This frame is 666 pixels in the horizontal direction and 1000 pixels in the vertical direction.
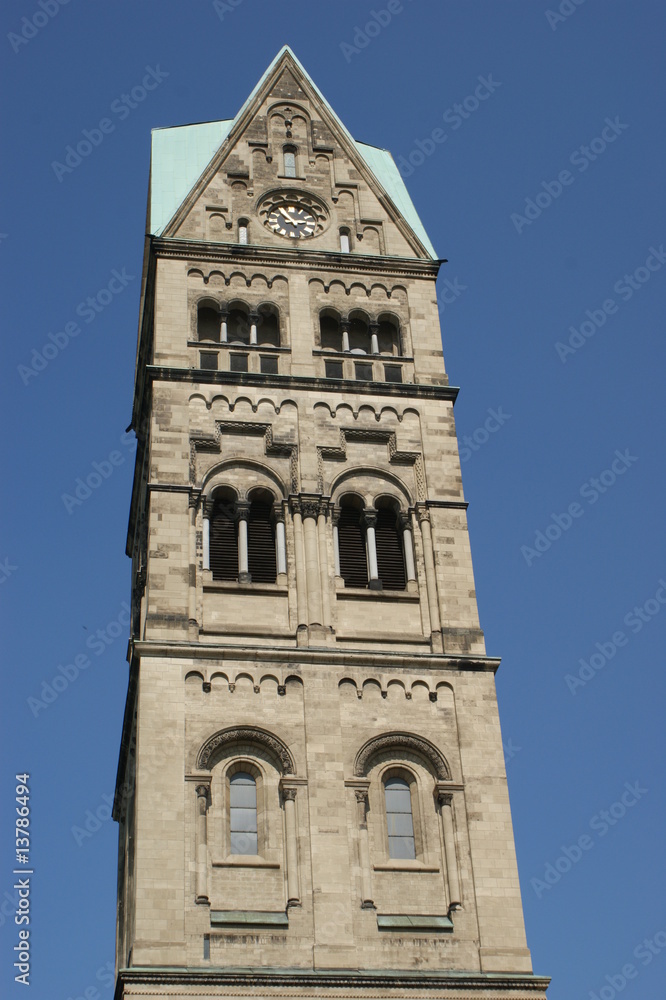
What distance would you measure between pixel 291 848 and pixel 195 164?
22973mm

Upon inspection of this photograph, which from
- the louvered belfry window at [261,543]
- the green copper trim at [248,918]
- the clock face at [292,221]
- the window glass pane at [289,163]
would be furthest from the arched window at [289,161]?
the green copper trim at [248,918]

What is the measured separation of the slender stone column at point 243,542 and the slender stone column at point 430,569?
175 inches

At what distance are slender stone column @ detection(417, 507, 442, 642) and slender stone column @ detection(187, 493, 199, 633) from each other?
18.8 ft

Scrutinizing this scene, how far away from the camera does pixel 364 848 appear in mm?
34219

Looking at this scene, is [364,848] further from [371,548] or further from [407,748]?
[371,548]

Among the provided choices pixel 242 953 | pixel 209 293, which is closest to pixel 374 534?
pixel 209 293

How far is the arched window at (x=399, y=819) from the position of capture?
34.8 metres

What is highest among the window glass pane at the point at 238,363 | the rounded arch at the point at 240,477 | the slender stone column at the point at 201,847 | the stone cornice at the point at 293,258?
the stone cornice at the point at 293,258

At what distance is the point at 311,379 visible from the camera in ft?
138

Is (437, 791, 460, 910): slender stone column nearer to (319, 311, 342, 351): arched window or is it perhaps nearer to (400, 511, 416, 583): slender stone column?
(400, 511, 416, 583): slender stone column

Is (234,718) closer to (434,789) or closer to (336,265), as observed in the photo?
(434,789)

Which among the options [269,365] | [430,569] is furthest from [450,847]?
[269,365]

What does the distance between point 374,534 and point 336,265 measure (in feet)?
30.9

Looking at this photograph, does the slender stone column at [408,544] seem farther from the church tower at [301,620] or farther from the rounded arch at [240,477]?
the rounded arch at [240,477]
